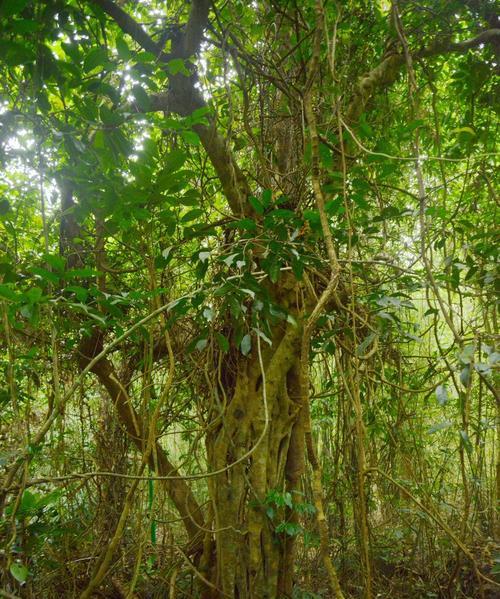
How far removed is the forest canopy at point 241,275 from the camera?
1.12m

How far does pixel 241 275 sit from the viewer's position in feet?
3.99

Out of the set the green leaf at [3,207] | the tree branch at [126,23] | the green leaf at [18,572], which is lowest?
the green leaf at [18,572]

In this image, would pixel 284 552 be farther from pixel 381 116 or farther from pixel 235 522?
pixel 381 116

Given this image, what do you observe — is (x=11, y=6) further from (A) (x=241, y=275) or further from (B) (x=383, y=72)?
(B) (x=383, y=72)

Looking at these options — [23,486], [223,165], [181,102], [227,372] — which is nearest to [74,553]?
[227,372]

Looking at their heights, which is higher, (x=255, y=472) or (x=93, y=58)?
(x=93, y=58)

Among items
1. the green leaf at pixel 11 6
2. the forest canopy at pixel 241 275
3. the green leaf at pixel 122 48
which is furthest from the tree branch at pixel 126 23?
the green leaf at pixel 11 6

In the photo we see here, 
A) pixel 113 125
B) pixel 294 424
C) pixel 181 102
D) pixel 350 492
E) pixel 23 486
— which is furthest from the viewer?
pixel 350 492

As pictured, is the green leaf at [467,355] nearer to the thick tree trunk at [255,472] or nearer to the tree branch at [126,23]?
the thick tree trunk at [255,472]

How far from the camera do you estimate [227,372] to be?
1900 mm

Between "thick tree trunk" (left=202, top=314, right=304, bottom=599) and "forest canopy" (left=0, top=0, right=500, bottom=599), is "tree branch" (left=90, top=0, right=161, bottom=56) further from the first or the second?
"thick tree trunk" (left=202, top=314, right=304, bottom=599)

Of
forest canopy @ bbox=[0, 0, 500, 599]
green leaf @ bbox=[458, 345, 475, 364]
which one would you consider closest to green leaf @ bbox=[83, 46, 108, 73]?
forest canopy @ bbox=[0, 0, 500, 599]

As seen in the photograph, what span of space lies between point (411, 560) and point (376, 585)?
8.8 inches

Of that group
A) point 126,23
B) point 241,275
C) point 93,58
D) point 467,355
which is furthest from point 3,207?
→ point 467,355
